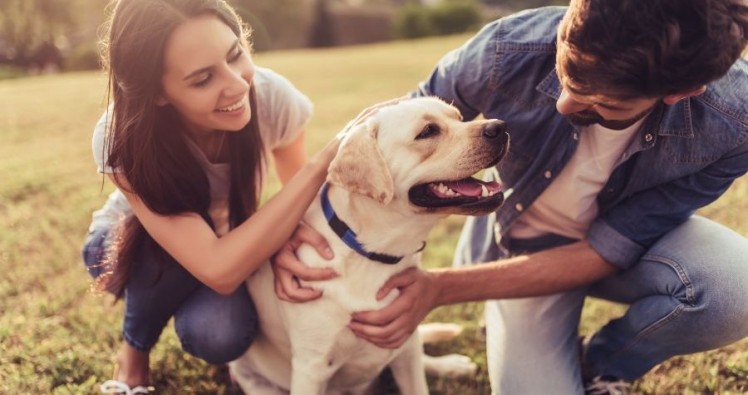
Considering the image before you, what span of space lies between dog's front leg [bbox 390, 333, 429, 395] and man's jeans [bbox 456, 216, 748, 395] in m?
0.35

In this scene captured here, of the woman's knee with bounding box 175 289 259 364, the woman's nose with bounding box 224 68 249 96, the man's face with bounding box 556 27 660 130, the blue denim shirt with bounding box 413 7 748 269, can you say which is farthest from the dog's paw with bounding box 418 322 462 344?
the woman's nose with bounding box 224 68 249 96

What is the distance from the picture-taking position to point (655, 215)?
262 centimetres

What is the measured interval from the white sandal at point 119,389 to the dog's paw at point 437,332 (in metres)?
1.21

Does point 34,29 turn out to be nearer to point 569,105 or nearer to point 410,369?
point 410,369

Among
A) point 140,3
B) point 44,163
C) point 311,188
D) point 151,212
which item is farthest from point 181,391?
point 44,163

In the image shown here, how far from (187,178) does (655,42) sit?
1617mm

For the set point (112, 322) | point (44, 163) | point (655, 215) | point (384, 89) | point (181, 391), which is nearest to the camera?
point (655, 215)

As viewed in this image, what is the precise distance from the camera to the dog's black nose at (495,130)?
88.8 inches

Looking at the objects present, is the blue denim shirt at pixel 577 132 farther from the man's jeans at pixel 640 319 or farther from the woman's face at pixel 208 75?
the woman's face at pixel 208 75

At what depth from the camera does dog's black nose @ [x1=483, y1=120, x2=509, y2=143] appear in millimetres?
2256

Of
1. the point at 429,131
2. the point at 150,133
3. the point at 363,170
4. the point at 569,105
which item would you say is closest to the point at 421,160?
the point at 429,131

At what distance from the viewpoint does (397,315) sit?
7.54 feet

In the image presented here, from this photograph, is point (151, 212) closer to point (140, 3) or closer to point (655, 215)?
point (140, 3)

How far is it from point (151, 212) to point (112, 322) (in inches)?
45.2
